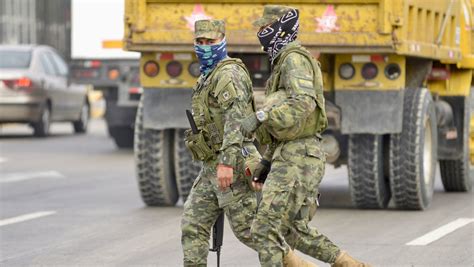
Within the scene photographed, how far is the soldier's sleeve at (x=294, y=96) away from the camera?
802cm

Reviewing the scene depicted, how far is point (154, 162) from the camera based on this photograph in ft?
45.2

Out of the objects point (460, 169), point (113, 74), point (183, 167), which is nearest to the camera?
point (183, 167)

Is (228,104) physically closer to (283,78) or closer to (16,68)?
(283,78)

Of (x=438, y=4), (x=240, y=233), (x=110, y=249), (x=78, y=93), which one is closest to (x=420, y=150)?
(x=438, y=4)

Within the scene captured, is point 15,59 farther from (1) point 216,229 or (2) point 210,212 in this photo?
(2) point 210,212

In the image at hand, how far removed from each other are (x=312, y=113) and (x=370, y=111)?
491 cm

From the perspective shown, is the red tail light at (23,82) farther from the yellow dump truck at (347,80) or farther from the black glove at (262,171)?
the black glove at (262,171)

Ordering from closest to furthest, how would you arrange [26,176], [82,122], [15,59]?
[26,176]
[15,59]
[82,122]

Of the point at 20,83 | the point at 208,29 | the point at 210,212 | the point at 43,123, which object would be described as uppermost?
the point at 208,29

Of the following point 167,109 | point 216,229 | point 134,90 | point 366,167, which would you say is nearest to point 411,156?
point 366,167

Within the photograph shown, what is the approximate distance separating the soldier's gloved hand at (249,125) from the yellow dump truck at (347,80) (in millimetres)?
4618

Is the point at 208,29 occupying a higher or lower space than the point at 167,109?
higher

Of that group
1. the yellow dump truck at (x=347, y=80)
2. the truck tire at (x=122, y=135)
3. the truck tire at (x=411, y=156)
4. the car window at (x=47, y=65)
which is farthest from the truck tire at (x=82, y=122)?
the truck tire at (x=411, y=156)

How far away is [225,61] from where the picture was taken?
8617 millimetres
